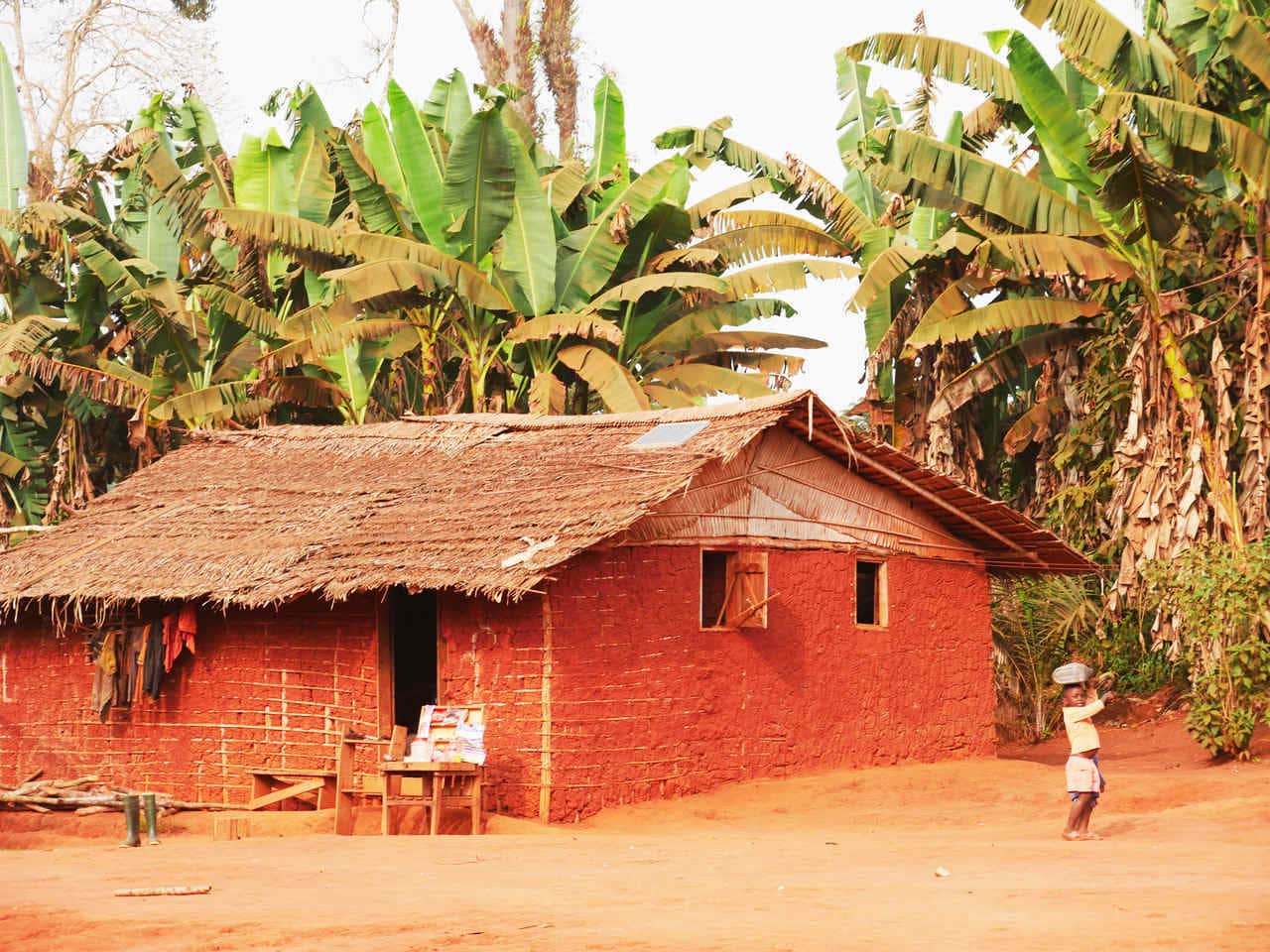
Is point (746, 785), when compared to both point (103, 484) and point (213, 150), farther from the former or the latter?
point (103, 484)

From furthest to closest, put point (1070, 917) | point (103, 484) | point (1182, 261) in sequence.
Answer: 1. point (103, 484)
2. point (1182, 261)
3. point (1070, 917)

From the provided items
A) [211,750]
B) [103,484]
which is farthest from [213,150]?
[211,750]

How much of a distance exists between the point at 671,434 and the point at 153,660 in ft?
15.4

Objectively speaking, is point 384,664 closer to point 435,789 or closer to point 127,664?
point 435,789

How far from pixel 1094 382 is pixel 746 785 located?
8.28 m

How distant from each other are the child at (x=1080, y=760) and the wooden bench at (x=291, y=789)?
5623mm

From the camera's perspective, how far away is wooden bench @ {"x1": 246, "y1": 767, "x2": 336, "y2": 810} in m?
→ 13.0

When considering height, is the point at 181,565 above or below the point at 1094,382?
below

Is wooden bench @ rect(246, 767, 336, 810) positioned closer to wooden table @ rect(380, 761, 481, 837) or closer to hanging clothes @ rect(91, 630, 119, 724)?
wooden table @ rect(380, 761, 481, 837)

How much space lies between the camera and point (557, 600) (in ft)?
40.0

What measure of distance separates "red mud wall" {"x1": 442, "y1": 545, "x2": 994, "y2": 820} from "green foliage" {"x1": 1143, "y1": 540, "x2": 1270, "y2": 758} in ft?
6.77

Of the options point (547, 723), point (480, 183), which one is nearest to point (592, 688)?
point (547, 723)

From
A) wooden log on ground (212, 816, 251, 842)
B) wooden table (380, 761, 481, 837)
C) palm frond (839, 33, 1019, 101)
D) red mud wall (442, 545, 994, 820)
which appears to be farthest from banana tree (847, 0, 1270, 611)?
wooden log on ground (212, 816, 251, 842)

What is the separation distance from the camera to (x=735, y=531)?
1355 cm
